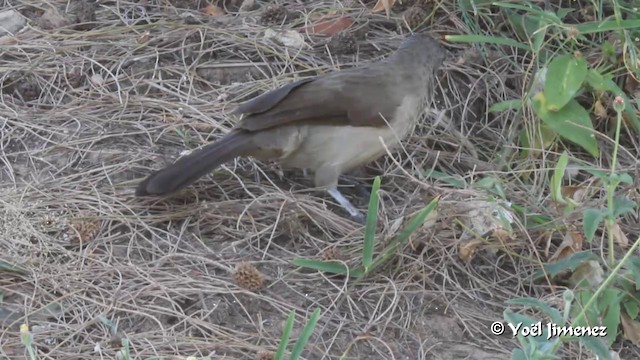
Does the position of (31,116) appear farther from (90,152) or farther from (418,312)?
(418,312)

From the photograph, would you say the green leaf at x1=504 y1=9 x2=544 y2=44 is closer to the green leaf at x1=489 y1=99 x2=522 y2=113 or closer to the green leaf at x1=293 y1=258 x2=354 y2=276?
the green leaf at x1=489 y1=99 x2=522 y2=113

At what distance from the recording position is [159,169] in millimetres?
4609

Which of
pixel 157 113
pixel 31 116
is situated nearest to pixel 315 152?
pixel 157 113

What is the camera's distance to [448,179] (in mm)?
4449

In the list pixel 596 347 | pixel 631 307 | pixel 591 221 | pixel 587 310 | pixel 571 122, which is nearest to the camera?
pixel 596 347

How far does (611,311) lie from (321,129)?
137cm

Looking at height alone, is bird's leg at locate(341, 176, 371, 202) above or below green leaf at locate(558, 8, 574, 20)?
below

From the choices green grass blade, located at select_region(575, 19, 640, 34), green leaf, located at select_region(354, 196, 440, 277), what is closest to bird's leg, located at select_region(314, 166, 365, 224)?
green leaf, located at select_region(354, 196, 440, 277)

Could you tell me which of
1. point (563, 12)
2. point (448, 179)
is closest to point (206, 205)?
point (448, 179)

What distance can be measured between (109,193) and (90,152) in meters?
0.31

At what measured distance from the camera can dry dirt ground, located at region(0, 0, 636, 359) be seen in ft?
12.7

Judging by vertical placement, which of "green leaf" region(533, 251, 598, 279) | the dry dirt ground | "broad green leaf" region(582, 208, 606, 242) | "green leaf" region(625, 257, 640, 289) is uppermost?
"broad green leaf" region(582, 208, 606, 242)

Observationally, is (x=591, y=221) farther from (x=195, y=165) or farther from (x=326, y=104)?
(x=195, y=165)

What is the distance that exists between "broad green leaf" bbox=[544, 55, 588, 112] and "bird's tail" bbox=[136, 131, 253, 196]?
115cm
